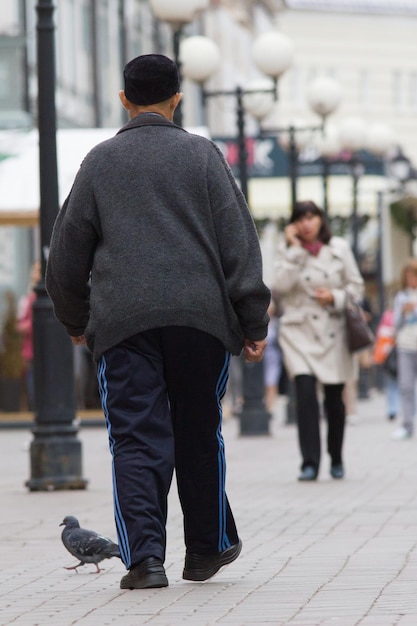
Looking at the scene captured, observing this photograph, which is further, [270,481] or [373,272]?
[373,272]

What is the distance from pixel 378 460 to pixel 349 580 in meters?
7.48

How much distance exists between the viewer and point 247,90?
19.6 m

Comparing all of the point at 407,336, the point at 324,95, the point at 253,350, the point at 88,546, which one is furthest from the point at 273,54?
the point at 253,350

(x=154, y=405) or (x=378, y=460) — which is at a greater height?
(x=154, y=405)

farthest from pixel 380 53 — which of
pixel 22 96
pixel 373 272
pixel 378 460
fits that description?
pixel 378 460

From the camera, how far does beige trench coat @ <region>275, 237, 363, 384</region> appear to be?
12102 millimetres

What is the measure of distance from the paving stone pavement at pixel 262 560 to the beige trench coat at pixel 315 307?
0.79 metres

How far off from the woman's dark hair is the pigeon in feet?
16.5

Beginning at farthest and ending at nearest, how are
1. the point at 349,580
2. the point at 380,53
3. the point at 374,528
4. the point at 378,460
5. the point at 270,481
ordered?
the point at 380,53 < the point at 378,460 < the point at 270,481 < the point at 374,528 < the point at 349,580

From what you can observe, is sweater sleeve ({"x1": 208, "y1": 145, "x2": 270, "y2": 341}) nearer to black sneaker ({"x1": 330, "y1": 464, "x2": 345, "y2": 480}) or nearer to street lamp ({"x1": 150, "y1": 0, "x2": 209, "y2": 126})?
black sneaker ({"x1": 330, "y1": 464, "x2": 345, "y2": 480})

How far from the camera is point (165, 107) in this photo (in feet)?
22.4

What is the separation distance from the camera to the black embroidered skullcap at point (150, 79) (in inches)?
265

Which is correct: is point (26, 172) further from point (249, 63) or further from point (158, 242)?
point (249, 63)

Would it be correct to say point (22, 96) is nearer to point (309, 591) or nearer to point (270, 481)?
point (270, 481)
